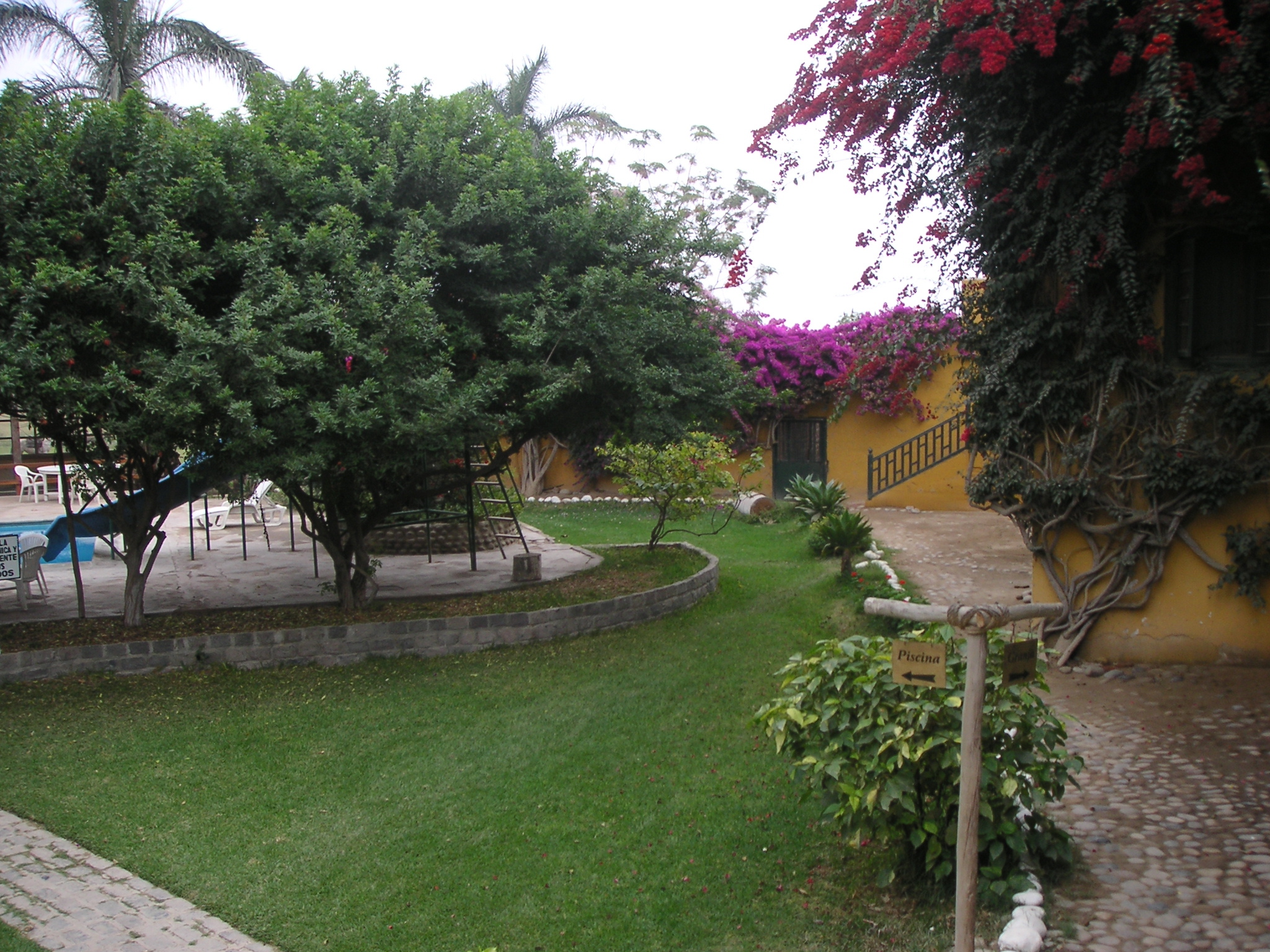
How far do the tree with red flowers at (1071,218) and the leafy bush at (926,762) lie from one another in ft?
10.8

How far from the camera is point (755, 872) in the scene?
405 centimetres

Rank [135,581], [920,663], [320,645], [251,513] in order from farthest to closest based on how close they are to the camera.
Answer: [251,513] → [135,581] → [320,645] → [920,663]

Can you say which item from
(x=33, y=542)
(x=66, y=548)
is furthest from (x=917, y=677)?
(x=66, y=548)

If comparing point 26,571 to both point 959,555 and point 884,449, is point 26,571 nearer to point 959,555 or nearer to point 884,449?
point 959,555

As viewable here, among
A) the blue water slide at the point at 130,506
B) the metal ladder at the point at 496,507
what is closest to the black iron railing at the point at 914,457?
the metal ladder at the point at 496,507

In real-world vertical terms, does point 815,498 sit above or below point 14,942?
above

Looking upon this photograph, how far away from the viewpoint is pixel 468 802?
16.1 ft

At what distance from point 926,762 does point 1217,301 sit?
4.65m

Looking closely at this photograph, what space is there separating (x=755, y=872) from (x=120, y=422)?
522 cm

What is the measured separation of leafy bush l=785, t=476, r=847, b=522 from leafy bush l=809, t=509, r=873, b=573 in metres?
1.79

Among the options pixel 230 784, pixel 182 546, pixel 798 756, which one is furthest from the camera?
pixel 182 546

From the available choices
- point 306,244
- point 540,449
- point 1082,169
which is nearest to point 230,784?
point 306,244

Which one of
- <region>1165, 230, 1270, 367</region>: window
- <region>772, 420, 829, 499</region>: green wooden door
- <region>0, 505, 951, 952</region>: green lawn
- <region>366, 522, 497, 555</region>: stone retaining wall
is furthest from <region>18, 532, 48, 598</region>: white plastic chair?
<region>772, 420, 829, 499</region>: green wooden door

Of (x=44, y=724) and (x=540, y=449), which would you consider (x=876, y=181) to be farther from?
(x=540, y=449)
